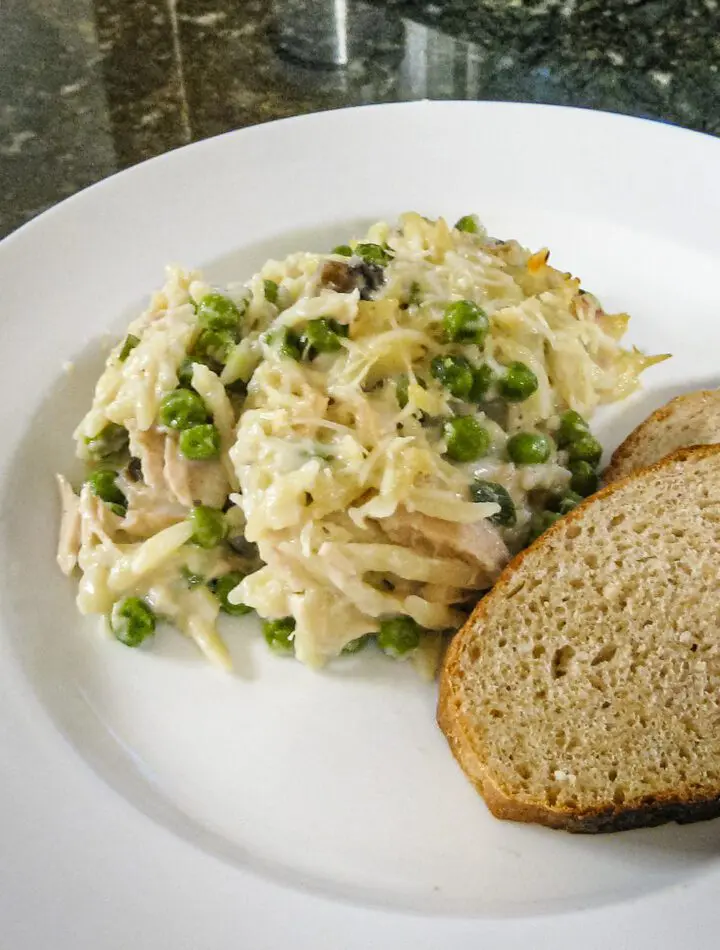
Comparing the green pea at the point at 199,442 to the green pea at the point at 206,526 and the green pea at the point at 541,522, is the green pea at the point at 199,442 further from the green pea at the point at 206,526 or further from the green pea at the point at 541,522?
the green pea at the point at 541,522

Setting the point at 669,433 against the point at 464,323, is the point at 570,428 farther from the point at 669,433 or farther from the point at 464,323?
the point at 464,323

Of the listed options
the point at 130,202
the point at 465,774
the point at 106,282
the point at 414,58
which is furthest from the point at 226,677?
the point at 414,58

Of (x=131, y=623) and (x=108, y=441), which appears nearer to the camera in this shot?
(x=131, y=623)

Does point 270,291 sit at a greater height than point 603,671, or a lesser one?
greater

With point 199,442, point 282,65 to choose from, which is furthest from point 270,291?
point 282,65

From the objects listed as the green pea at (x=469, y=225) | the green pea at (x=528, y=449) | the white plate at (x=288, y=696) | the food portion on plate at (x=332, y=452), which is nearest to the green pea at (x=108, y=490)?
the food portion on plate at (x=332, y=452)

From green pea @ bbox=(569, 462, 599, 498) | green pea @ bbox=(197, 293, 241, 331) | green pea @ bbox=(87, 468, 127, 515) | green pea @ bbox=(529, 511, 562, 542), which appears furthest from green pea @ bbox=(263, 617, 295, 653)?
green pea @ bbox=(569, 462, 599, 498)
